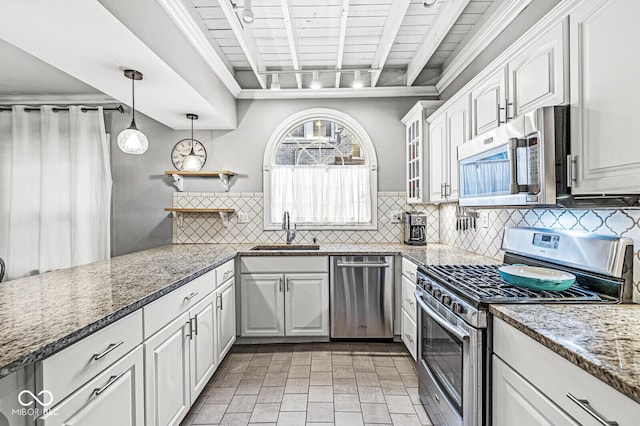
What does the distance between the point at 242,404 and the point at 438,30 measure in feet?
9.90

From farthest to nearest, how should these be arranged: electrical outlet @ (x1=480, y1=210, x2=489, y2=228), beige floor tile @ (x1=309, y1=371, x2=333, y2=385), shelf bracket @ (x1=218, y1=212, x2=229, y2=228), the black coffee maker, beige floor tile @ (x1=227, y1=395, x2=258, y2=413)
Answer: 1. shelf bracket @ (x1=218, y1=212, x2=229, y2=228)
2. the black coffee maker
3. electrical outlet @ (x1=480, y1=210, x2=489, y2=228)
4. beige floor tile @ (x1=309, y1=371, x2=333, y2=385)
5. beige floor tile @ (x1=227, y1=395, x2=258, y2=413)

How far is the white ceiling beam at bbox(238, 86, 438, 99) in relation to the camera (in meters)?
3.78

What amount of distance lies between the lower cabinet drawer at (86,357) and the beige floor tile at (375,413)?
144cm

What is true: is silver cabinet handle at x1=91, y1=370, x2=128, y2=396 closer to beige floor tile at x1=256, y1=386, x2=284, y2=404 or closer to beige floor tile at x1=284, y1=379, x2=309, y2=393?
beige floor tile at x1=256, y1=386, x2=284, y2=404

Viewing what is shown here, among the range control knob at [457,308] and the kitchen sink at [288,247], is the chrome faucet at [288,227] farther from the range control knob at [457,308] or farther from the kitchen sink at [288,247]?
the range control knob at [457,308]

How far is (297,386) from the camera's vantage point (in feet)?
8.25

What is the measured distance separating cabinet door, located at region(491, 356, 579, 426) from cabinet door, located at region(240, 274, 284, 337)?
209 cm

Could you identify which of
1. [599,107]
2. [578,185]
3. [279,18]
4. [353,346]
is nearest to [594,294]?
[578,185]

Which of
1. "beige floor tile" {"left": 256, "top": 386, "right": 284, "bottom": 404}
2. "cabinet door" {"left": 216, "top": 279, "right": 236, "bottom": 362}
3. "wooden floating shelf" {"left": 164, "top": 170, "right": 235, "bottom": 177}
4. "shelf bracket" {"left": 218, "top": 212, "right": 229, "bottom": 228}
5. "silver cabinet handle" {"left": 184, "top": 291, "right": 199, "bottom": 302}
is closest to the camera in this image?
"silver cabinet handle" {"left": 184, "top": 291, "right": 199, "bottom": 302}

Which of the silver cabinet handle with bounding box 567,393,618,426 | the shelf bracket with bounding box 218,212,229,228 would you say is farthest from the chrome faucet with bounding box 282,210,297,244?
the silver cabinet handle with bounding box 567,393,618,426

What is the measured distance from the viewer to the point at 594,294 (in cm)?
151

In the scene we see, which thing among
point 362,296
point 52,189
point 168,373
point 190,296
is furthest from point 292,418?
point 52,189

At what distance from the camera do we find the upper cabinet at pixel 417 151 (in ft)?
10.8

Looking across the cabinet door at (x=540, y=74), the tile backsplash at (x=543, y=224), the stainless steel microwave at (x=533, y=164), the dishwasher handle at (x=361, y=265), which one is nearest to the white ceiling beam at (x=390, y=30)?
the cabinet door at (x=540, y=74)
